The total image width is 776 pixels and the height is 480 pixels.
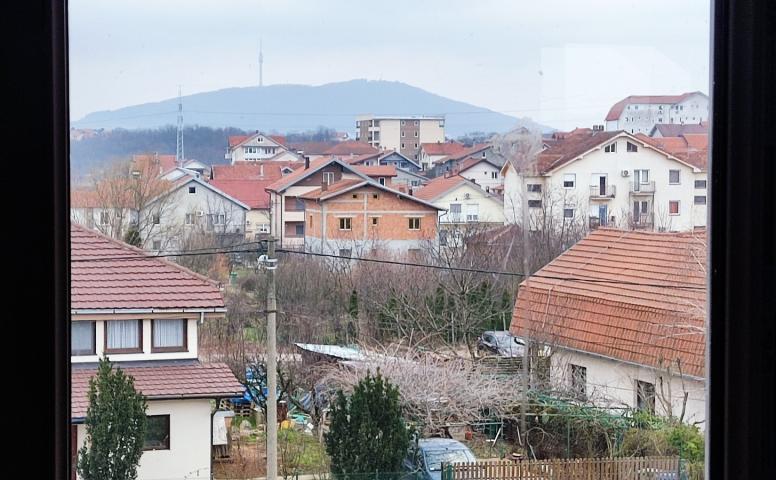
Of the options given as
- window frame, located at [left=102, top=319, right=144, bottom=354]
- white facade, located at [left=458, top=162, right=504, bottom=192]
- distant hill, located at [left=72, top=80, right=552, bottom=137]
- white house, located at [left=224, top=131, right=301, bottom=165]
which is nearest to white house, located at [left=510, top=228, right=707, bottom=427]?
white facade, located at [left=458, top=162, right=504, bottom=192]

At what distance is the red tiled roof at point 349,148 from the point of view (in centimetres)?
95

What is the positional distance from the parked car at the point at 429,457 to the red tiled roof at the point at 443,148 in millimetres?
336

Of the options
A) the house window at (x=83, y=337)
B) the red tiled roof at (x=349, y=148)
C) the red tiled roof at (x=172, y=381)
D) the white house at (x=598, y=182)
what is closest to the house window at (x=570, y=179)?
the white house at (x=598, y=182)

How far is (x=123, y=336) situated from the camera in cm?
90

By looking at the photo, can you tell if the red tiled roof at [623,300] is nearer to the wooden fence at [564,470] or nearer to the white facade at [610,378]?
the white facade at [610,378]

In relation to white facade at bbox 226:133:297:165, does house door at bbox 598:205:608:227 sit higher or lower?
lower

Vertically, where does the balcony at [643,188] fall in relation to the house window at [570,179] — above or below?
below

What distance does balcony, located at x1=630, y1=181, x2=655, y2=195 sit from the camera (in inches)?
38.5

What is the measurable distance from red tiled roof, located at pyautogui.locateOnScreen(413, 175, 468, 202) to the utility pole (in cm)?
19

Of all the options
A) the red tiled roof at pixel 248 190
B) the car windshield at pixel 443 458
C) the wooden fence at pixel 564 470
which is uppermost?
the red tiled roof at pixel 248 190

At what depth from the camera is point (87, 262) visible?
0.87 metres

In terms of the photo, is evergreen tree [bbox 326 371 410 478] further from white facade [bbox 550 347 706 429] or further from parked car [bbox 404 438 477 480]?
white facade [bbox 550 347 706 429]
